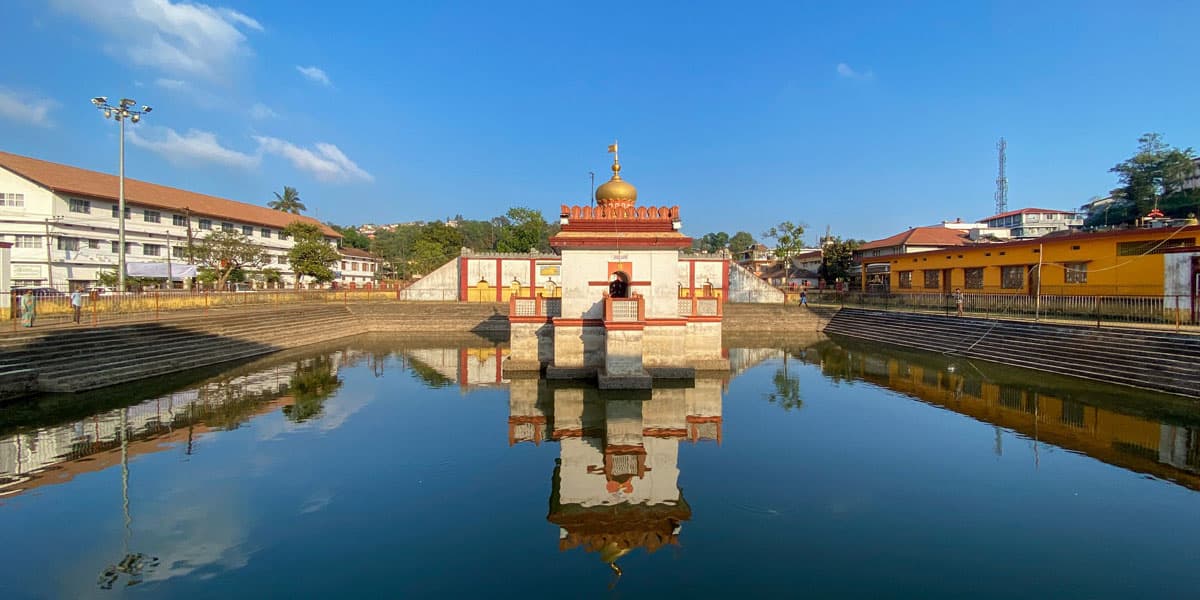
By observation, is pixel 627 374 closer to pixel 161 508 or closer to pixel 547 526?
pixel 547 526

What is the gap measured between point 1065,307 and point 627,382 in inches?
832

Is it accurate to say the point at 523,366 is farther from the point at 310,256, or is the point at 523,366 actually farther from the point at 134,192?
the point at 134,192

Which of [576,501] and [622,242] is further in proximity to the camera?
[622,242]

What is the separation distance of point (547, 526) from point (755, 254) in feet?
238

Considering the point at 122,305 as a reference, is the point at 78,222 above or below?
above

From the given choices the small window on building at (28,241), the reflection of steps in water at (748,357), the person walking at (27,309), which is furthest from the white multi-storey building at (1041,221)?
the small window on building at (28,241)

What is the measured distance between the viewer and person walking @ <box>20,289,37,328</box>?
56.5 feet

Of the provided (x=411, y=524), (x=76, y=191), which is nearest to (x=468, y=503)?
(x=411, y=524)

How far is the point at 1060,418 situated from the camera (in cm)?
1277

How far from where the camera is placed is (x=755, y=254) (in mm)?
75438

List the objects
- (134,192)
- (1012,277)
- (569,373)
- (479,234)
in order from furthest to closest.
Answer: (479,234), (134,192), (1012,277), (569,373)

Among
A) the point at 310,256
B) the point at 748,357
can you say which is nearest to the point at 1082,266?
the point at 748,357

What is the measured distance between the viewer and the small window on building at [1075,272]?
24.5 meters

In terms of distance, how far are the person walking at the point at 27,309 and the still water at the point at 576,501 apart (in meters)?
5.84
